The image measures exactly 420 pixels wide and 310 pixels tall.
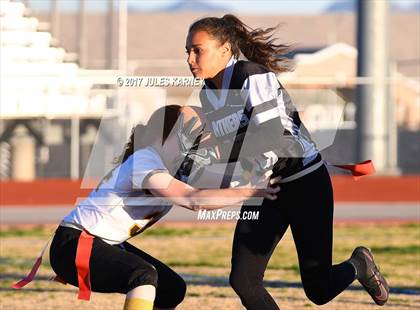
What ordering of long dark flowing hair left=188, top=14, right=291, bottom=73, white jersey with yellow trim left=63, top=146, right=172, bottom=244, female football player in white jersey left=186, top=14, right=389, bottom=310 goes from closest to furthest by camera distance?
white jersey with yellow trim left=63, top=146, right=172, bottom=244, female football player in white jersey left=186, top=14, right=389, bottom=310, long dark flowing hair left=188, top=14, right=291, bottom=73

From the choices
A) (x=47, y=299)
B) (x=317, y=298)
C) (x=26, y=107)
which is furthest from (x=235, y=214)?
(x=26, y=107)

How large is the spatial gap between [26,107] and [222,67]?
48.5 feet

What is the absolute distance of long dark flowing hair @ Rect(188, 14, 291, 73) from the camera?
687 centimetres

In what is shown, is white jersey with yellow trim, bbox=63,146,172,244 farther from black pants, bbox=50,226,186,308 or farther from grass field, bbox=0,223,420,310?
grass field, bbox=0,223,420,310

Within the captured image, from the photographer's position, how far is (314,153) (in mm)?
6996

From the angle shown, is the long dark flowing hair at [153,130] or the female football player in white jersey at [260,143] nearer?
the long dark flowing hair at [153,130]

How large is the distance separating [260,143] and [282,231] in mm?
590

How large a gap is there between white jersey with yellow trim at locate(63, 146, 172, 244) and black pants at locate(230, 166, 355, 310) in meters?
0.67

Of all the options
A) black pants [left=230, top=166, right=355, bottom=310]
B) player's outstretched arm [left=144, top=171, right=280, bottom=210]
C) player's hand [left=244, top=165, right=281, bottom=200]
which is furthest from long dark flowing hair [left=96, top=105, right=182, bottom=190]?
black pants [left=230, top=166, right=355, bottom=310]

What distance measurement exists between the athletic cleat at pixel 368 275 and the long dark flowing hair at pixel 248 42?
143 centimetres

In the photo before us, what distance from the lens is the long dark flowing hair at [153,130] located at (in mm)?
6211
